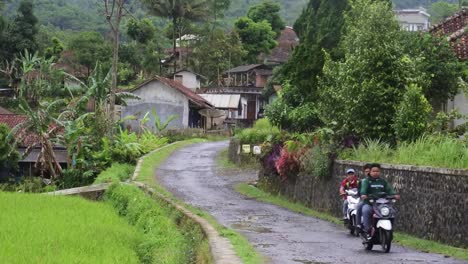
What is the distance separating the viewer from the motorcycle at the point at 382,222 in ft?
40.6

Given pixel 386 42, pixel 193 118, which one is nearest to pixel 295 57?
pixel 386 42

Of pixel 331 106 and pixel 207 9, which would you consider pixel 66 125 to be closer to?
pixel 331 106

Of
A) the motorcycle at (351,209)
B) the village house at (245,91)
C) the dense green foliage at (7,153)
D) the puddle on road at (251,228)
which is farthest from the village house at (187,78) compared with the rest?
the motorcycle at (351,209)

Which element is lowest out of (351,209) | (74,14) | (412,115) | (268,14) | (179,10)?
(351,209)

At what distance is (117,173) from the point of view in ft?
108

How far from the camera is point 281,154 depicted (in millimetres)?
26094

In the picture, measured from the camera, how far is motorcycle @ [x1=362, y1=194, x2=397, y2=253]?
12375 mm

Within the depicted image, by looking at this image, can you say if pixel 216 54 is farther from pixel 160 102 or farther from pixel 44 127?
pixel 44 127

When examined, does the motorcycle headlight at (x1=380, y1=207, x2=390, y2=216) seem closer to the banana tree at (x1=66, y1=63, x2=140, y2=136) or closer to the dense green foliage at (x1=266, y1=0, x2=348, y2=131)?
the dense green foliage at (x1=266, y1=0, x2=348, y2=131)

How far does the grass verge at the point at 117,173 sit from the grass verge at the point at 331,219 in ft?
18.1

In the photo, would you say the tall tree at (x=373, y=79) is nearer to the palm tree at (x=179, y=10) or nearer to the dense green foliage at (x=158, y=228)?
the dense green foliage at (x=158, y=228)

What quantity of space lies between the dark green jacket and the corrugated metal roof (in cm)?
5594

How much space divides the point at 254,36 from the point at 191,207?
63.9 m

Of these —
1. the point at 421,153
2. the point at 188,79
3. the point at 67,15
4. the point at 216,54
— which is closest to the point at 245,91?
the point at 188,79
